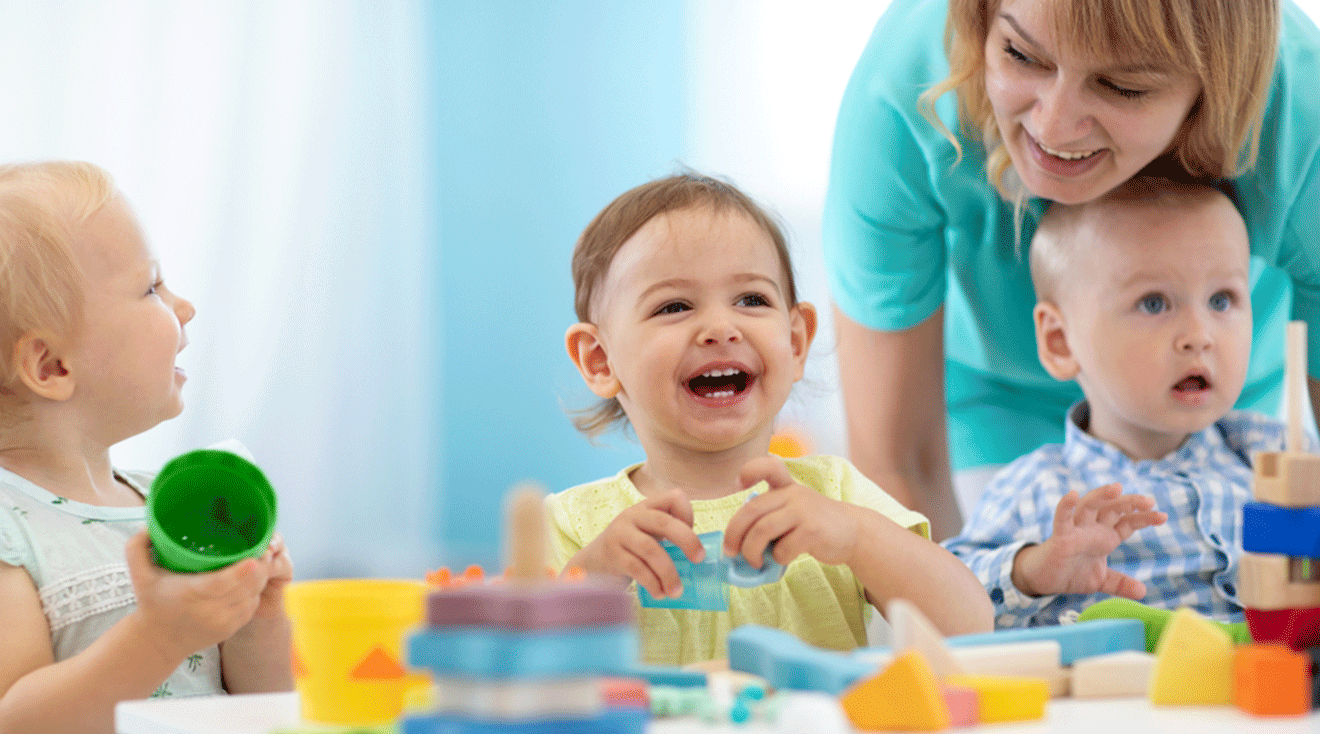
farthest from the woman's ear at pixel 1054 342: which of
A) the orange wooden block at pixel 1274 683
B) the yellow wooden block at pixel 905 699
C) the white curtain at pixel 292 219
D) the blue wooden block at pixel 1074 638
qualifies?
A: the white curtain at pixel 292 219

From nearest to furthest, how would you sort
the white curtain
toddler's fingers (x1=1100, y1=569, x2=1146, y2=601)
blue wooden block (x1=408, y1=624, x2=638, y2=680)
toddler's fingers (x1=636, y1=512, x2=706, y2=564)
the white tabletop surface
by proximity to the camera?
1. blue wooden block (x1=408, y1=624, x2=638, y2=680)
2. the white tabletop surface
3. toddler's fingers (x1=636, y1=512, x2=706, y2=564)
4. toddler's fingers (x1=1100, y1=569, x2=1146, y2=601)
5. the white curtain

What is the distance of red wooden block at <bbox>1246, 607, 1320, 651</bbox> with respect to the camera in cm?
69

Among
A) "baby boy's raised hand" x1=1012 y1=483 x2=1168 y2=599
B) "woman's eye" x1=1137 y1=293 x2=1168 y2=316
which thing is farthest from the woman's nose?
"baby boy's raised hand" x1=1012 y1=483 x2=1168 y2=599

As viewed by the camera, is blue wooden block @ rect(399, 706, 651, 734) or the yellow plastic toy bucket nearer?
blue wooden block @ rect(399, 706, 651, 734)

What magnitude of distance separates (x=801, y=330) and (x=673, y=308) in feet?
0.55

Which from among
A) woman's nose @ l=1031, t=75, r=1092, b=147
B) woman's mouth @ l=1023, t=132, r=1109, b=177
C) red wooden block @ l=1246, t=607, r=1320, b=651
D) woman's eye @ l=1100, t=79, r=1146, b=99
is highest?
woman's eye @ l=1100, t=79, r=1146, b=99

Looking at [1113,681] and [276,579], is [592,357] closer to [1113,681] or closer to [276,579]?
[276,579]

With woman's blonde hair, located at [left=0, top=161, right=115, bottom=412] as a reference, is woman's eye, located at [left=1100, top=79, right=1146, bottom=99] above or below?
above

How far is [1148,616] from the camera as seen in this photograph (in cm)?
85

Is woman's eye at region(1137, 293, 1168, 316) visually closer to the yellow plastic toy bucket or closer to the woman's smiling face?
the woman's smiling face

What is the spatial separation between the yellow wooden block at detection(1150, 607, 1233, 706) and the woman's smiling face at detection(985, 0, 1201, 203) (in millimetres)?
727

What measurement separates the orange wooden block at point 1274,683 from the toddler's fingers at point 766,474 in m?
0.41

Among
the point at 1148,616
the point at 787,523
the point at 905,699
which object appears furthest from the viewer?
the point at 787,523

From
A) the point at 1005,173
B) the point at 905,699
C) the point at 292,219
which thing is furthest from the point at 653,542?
the point at 292,219
